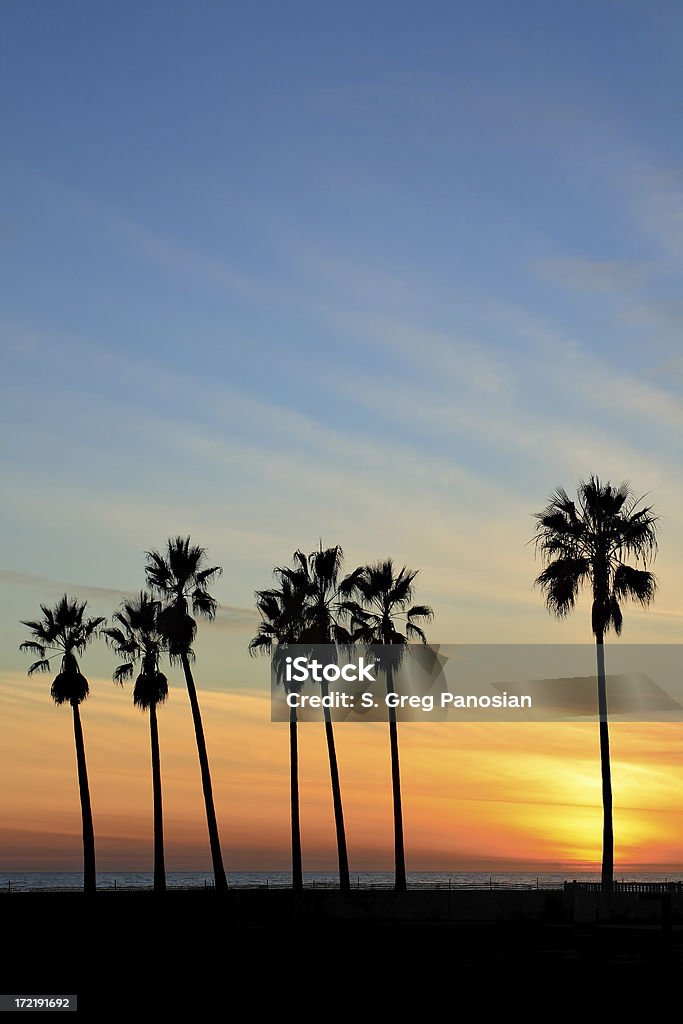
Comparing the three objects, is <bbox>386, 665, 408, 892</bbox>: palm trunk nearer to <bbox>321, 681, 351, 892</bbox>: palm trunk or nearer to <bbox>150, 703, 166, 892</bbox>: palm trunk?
<bbox>321, 681, 351, 892</bbox>: palm trunk

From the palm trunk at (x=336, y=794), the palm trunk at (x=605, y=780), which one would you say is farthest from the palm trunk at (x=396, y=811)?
the palm trunk at (x=605, y=780)

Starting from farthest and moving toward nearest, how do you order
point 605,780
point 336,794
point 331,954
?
point 336,794
point 605,780
point 331,954

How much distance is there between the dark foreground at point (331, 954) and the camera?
2248 cm

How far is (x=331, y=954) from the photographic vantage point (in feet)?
109

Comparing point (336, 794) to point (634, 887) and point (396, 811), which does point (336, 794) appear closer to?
point (396, 811)

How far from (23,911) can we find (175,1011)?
3531 cm

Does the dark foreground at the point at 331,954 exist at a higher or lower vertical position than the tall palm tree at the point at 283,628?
lower

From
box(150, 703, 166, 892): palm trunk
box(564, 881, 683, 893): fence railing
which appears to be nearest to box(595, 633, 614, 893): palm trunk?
box(564, 881, 683, 893): fence railing

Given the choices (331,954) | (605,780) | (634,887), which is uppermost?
(605,780)

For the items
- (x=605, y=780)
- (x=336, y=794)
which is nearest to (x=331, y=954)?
(x=605, y=780)

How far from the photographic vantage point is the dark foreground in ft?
73.8

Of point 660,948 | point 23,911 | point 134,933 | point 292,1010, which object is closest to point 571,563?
point 660,948

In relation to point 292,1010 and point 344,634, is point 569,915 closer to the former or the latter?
point 344,634

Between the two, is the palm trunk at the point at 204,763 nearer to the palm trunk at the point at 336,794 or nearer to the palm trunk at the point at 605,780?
the palm trunk at the point at 336,794
